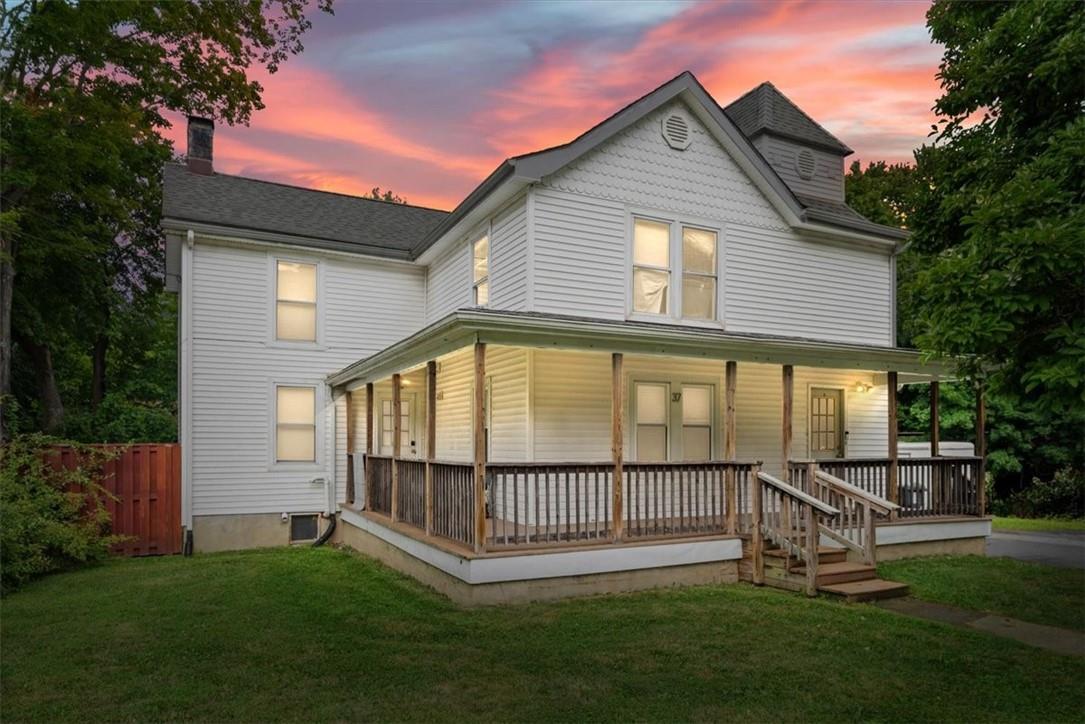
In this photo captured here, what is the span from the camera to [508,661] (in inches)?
228

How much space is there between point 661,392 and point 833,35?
21.9 feet

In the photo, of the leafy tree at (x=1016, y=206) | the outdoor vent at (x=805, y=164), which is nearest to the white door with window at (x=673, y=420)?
the leafy tree at (x=1016, y=206)

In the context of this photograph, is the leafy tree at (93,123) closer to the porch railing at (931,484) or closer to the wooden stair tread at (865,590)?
the wooden stair tread at (865,590)

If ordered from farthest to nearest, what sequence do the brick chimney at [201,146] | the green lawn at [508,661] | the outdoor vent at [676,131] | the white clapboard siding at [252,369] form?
1. the brick chimney at [201,146]
2. the white clapboard siding at [252,369]
3. the outdoor vent at [676,131]
4. the green lawn at [508,661]

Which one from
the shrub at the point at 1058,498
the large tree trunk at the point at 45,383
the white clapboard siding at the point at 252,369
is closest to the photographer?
the white clapboard siding at the point at 252,369

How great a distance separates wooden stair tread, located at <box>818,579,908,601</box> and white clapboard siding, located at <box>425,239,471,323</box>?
25.2ft

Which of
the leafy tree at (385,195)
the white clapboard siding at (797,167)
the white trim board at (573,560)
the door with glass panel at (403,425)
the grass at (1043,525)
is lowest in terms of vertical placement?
the grass at (1043,525)

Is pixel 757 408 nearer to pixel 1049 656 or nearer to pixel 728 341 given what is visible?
pixel 728 341

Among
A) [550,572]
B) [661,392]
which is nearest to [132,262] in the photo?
[661,392]

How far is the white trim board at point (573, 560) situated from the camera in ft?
24.8

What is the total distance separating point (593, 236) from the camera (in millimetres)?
11023

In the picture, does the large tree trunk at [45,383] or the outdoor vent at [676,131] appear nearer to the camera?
the outdoor vent at [676,131]

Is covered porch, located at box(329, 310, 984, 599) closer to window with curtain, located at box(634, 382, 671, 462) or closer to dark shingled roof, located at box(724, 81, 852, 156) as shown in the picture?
window with curtain, located at box(634, 382, 671, 462)

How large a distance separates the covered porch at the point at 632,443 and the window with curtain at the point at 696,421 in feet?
0.09
